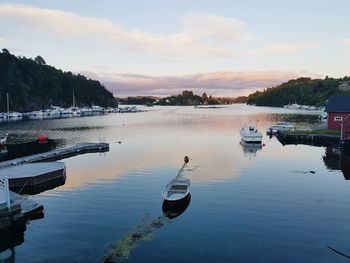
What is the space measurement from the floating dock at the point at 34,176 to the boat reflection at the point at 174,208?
1479cm

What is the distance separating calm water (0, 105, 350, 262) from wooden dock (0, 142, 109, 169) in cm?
424

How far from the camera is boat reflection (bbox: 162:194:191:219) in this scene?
32.8 metres

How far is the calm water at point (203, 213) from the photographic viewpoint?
24984 mm

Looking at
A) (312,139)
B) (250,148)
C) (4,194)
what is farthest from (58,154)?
(312,139)

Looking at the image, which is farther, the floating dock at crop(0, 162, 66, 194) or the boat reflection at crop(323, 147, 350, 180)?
the boat reflection at crop(323, 147, 350, 180)

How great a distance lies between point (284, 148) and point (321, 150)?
651cm

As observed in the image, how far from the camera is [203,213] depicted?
3316 cm

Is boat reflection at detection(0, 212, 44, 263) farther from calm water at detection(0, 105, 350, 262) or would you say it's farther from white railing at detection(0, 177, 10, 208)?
white railing at detection(0, 177, 10, 208)

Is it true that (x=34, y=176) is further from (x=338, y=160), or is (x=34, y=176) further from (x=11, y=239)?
(x=338, y=160)

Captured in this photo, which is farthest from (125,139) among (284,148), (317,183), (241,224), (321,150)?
(241,224)

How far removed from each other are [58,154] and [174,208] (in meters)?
35.7

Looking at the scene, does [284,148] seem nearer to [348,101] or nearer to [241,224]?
[348,101]

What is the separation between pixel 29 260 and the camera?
78.2ft

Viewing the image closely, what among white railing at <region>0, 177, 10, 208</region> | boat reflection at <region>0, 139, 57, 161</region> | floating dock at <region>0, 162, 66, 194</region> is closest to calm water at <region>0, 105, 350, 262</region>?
floating dock at <region>0, 162, 66, 194</region>
